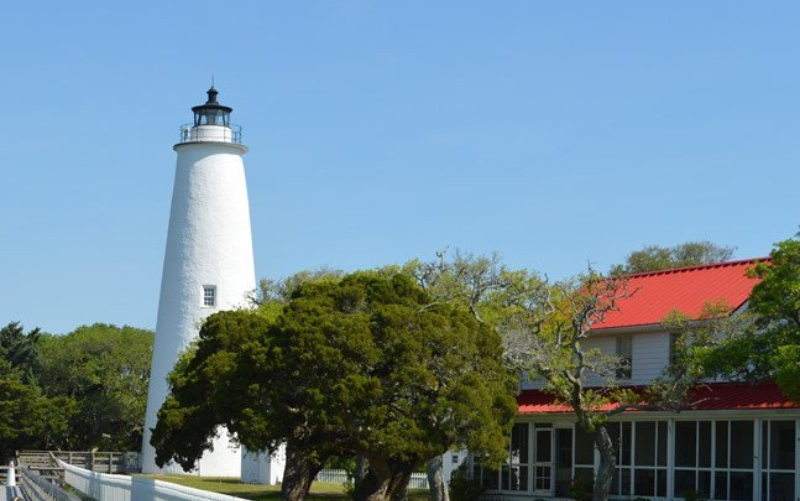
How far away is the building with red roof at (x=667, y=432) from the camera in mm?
33875

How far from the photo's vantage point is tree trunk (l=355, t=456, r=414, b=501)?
33525mm

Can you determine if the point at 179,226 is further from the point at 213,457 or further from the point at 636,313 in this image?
the point at 636,313

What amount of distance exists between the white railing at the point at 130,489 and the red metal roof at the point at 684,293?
14.3 meters

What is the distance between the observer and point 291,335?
1252 inches

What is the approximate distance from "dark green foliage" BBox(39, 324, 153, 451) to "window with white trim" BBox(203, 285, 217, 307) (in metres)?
14.3

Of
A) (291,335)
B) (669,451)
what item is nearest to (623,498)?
(669,451)

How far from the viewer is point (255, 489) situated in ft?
159

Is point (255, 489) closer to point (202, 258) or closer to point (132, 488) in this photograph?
point (202, 258)

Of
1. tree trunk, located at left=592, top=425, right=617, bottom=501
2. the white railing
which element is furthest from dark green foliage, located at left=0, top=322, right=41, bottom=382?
tree trunk, located at left=592, top=425, right=617, bottom=501

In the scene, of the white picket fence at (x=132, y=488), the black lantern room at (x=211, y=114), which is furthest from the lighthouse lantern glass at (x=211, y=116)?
the white picket fence at (x=132, y=488)

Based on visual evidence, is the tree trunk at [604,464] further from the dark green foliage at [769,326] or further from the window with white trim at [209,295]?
the window with white trim at [209,295]

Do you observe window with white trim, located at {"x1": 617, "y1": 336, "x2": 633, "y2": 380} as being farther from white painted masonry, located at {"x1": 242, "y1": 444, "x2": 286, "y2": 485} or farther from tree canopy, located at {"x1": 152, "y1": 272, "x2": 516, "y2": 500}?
white painted masonry, located at {"x1": 242, "y1": 444, "x2": 286, "y2": 485}

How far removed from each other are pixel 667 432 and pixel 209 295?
82.6 ft

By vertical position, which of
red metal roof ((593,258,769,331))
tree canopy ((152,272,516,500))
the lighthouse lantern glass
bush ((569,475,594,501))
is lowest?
bush ((569,475,594,501))
